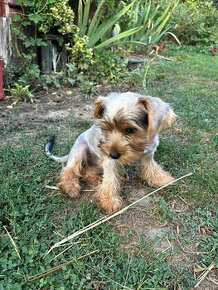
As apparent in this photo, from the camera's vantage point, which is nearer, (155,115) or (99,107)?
(155,115)

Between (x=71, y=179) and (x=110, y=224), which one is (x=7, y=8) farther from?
(x=110, y=224)

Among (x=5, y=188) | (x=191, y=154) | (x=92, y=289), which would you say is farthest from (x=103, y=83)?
(x=92, y=289)

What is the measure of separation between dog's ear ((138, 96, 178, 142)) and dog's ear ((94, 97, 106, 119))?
1.47 feet

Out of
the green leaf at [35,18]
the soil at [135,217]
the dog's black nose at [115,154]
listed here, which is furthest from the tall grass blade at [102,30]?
the dog's black nose at [115,154]

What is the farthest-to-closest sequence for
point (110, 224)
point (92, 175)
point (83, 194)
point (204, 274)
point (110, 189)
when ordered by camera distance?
1. point (92, 175)
2. point (83, 194)
3. point (110, 189)
4. point (110, 224)
5. point (204, 274)

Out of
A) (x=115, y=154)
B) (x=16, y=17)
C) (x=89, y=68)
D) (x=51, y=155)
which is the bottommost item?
(x=51, y=155)

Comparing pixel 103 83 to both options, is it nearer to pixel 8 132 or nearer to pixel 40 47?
pixel 40 47

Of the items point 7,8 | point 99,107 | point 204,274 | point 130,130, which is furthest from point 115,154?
point 7,8

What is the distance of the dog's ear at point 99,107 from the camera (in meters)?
2.90

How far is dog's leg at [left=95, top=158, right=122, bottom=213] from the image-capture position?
282 centimetres

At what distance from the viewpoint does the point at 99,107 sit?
9.61 ft

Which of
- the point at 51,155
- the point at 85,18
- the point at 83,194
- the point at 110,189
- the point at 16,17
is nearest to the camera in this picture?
the point at 110,189

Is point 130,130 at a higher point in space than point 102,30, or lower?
lower

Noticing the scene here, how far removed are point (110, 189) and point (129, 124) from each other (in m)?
0.77
